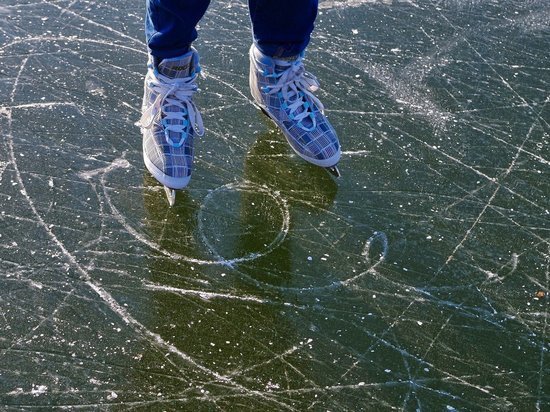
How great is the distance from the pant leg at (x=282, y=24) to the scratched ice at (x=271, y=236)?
0.90 feet

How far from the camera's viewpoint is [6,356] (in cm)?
173

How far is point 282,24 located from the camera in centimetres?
225

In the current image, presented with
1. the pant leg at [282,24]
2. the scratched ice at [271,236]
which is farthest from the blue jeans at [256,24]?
the scratched ice at [271,236]

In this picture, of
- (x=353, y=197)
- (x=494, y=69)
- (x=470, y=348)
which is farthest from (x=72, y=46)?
(x=470, y=348)

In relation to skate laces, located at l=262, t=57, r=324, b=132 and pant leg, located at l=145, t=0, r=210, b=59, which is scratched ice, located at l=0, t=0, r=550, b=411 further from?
pant leg, located at l=145, t=0, r=210, b=59

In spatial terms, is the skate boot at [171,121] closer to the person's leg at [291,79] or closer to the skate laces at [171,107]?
the skate laces at [171,107]

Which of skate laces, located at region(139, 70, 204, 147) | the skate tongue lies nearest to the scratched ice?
skate laces, located at region(139, 70, 204, 147)

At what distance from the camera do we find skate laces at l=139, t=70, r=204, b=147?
2221 millimetres

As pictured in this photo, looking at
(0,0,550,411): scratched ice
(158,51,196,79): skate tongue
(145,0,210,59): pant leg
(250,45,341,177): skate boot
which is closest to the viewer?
(0,0,550,411): scratched ice

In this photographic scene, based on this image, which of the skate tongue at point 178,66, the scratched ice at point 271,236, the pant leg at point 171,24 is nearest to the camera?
the scratched ice at point 271,236

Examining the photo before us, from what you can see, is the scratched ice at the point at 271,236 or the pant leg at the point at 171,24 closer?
the scratched ice at the point at 271,236

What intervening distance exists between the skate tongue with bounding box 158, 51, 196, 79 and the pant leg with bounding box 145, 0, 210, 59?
2cm

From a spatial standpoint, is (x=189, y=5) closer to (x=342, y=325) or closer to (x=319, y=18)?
(x=342, y=325)

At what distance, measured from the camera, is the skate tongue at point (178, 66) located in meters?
2.18
